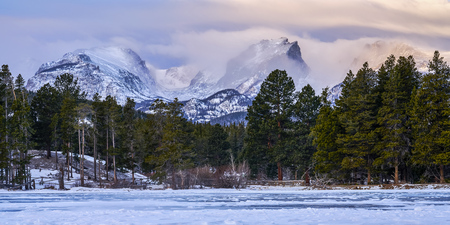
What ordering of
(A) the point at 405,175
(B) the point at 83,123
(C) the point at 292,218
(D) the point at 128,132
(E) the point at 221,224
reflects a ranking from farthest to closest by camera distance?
1. (D) the point at 128,132
2. (B) the point at 83,123
3. (A) the point at 405,175
4. (C) the point at 292,218
5. (E) the point at 221,224

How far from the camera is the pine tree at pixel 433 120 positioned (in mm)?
48500

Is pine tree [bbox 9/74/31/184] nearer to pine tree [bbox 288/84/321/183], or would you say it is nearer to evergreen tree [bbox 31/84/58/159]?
evergreen tree [bbox 31/84/58/159]

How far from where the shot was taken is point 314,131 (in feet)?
191

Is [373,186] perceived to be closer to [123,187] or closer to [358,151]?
[358,151]

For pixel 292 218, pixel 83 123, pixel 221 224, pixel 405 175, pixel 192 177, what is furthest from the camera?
pixel 83 123

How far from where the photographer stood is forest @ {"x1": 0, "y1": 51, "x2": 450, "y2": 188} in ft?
167

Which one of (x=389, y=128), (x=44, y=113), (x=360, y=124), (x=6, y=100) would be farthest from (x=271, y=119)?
(x=44, y=113)

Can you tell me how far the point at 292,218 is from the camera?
19.8 meters

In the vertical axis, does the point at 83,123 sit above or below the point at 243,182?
above

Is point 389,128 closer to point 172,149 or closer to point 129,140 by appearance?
point 172,149

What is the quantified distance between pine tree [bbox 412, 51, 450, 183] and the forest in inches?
4.3

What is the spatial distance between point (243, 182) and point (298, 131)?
11.9m

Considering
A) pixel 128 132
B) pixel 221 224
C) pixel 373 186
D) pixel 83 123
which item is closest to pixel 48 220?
pixel 221 224

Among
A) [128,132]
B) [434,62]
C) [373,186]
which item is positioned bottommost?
[373,186]
